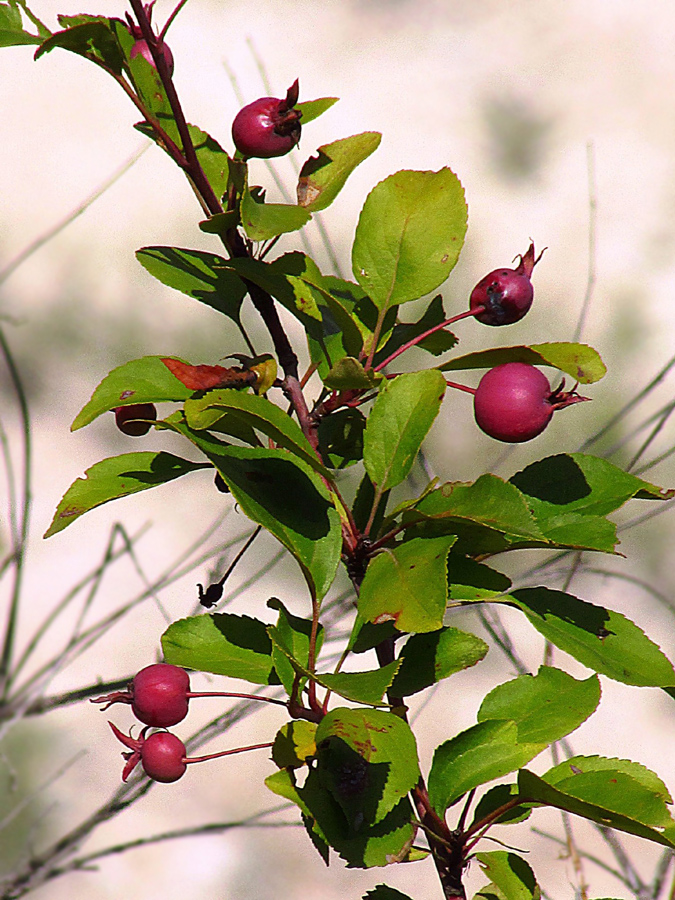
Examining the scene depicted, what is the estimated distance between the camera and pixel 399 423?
0.29 metres

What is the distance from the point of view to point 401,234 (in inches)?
12.1

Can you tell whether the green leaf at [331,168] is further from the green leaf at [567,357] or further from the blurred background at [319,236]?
the blurred background at [319,236]

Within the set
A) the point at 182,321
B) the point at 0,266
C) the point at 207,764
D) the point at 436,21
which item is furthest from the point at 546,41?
the point at 207,764

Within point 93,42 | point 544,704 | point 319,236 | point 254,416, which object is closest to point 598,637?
point 544,704

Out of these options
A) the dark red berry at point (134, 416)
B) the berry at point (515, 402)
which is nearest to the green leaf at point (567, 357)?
the berry at point (515, 402)

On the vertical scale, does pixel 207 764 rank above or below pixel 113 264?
below

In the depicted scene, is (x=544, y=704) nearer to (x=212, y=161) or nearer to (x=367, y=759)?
(x=367, y=759)

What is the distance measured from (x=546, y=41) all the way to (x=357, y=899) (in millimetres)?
679

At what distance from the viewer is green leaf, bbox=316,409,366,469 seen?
1.14ft

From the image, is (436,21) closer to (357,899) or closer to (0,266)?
(0,266)

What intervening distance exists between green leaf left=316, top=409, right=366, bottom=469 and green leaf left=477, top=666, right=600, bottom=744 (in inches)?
3.8

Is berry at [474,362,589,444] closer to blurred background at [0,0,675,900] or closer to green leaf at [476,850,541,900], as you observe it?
green leaf at [476,850,541,900]

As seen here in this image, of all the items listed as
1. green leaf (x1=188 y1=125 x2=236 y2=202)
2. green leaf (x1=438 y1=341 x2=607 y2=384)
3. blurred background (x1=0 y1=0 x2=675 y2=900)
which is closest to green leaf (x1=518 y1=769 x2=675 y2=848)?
green leaf (x1=438 y1=341 x2=607 y2=384)

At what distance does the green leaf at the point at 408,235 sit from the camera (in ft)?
0.99
